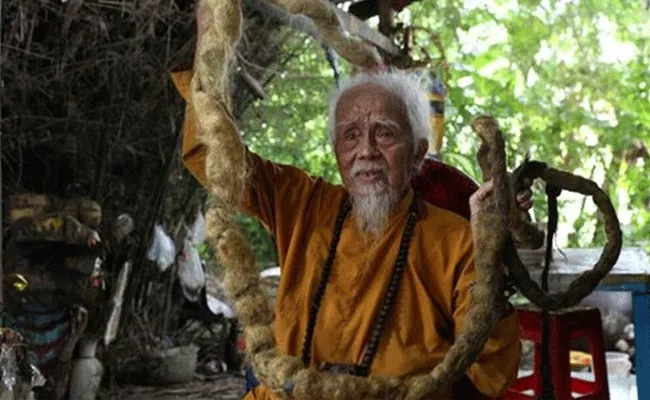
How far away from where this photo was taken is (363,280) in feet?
7.86

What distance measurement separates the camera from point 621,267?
348 centimetres

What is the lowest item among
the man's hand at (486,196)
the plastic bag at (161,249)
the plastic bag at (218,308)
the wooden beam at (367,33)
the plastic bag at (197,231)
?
the plastic bag at (218,308)

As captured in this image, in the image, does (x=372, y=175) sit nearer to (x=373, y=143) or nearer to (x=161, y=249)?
(x=373, y=143)

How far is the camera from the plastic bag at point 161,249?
20.9 feet

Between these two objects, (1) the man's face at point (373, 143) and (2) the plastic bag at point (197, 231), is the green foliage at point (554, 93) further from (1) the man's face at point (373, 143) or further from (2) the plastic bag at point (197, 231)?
(1) the man's face at point (373, 143)

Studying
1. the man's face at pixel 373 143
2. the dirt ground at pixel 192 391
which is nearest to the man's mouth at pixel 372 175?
the man's face at pixel 373 143

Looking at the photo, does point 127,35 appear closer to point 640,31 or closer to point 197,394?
point 197,394

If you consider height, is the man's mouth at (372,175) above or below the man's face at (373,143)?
below

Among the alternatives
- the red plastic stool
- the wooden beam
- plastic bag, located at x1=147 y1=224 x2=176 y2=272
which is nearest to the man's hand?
the red plastic stool

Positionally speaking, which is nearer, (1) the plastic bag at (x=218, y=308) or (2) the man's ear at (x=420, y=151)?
(2) the man's ear at (x=420, y=151)

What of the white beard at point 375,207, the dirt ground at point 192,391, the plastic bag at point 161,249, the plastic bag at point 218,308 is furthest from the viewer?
the plastic bag at point 218,308

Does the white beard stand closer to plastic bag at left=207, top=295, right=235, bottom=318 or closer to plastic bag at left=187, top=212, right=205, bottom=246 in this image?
plastic bag at left=187, top=212, right=205, bottom=246

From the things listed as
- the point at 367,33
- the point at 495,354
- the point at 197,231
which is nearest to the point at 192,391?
the point at 197,231

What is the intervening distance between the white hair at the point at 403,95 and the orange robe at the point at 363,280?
0.52ft
